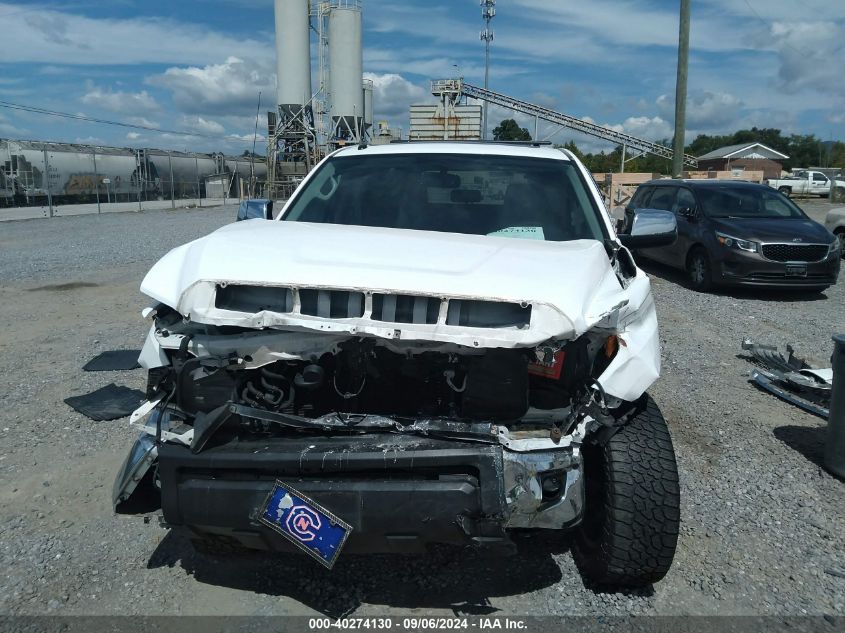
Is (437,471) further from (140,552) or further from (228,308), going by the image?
(140,552)

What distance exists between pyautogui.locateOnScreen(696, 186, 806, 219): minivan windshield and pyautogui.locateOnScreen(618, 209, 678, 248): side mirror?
739 centimetres

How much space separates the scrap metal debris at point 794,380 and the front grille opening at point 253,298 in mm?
4408

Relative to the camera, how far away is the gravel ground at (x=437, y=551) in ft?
9.62

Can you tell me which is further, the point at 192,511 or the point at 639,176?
the point at 639,176

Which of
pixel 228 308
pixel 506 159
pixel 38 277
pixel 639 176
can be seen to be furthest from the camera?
pixel 639 176

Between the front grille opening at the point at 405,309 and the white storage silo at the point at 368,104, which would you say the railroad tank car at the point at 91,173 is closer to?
the white storage silo at the point at 368,104

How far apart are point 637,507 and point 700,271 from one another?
8602mm

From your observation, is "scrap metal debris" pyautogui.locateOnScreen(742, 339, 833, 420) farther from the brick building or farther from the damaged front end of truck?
the brick building

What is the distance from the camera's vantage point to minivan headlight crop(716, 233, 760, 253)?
385 inches

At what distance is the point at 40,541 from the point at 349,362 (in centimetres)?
190

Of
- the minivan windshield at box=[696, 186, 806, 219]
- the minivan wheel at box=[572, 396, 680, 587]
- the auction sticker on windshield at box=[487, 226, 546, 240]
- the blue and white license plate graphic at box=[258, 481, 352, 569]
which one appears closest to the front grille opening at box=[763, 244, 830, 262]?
the minivan windshield at box=[696, 186, 806, 219]

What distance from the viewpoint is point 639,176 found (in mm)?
28531

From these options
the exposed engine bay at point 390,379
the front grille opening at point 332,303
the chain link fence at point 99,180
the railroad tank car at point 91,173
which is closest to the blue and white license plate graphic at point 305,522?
the exposed engine bay at point 390,379

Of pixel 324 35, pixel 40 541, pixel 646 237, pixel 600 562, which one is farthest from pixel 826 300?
pixel 324 35
